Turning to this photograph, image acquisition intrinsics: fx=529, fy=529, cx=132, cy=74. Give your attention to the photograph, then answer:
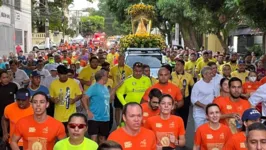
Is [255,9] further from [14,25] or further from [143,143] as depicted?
[14,25]

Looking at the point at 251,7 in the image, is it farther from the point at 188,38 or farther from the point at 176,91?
the point at 188,38

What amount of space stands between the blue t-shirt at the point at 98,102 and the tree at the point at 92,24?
413 feet

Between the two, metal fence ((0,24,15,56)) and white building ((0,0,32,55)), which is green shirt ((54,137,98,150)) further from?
metal fence ((0,24,15,56))

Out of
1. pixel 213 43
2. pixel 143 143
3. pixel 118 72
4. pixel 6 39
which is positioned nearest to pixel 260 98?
pixel 143 143

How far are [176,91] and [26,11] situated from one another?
35632 mm

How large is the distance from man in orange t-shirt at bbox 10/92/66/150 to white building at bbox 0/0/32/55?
24.3 m

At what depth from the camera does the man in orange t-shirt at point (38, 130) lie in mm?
6223

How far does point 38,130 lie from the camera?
20.4ft

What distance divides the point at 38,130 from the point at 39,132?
3 cm

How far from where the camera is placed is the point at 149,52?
696 inches

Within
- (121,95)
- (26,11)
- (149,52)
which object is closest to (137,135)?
(121,95)

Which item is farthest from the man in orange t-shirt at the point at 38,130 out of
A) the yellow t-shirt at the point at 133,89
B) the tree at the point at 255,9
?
the tree at the point at 255,9

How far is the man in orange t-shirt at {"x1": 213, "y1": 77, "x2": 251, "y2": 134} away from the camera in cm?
737

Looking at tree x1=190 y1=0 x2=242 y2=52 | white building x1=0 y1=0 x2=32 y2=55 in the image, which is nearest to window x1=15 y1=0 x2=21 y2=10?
white building x1=0 y1=0 x2=32 y2=55
